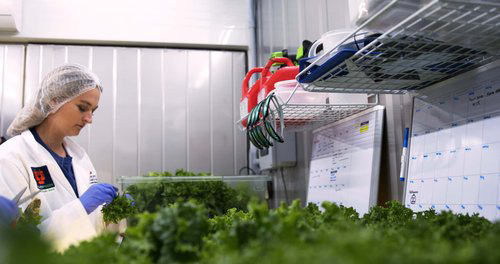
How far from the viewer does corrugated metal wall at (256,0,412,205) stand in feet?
5.35

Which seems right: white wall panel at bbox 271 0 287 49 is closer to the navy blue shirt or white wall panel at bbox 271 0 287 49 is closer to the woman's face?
the woman's face

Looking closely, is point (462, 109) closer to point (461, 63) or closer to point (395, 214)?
point (461, 63)

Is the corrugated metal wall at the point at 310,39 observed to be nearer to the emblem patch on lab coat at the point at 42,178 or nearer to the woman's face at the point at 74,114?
the woman's face at the point at 74,114

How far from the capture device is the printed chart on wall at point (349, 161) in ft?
5.51

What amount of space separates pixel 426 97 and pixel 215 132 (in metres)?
2.04

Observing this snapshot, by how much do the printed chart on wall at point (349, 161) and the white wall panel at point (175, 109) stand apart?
1.27 metres

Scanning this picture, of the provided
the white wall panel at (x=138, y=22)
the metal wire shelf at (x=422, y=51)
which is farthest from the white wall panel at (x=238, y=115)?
the metal wire shelf at (x=422, y=51)

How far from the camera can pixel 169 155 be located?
3191mm

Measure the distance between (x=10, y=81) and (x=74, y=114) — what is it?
3.87 ft

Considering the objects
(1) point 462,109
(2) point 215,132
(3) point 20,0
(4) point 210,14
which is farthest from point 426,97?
(3) point 20,0

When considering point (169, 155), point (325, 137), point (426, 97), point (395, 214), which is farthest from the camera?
point (169, 155)

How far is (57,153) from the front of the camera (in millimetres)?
2289

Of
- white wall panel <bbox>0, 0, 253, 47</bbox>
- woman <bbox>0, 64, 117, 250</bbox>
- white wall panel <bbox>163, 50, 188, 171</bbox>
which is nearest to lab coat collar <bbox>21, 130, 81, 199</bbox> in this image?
woman <bbox>0, 64, 117, 250</bbox>

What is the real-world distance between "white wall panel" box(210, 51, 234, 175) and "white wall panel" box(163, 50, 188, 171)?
0.22 metres
